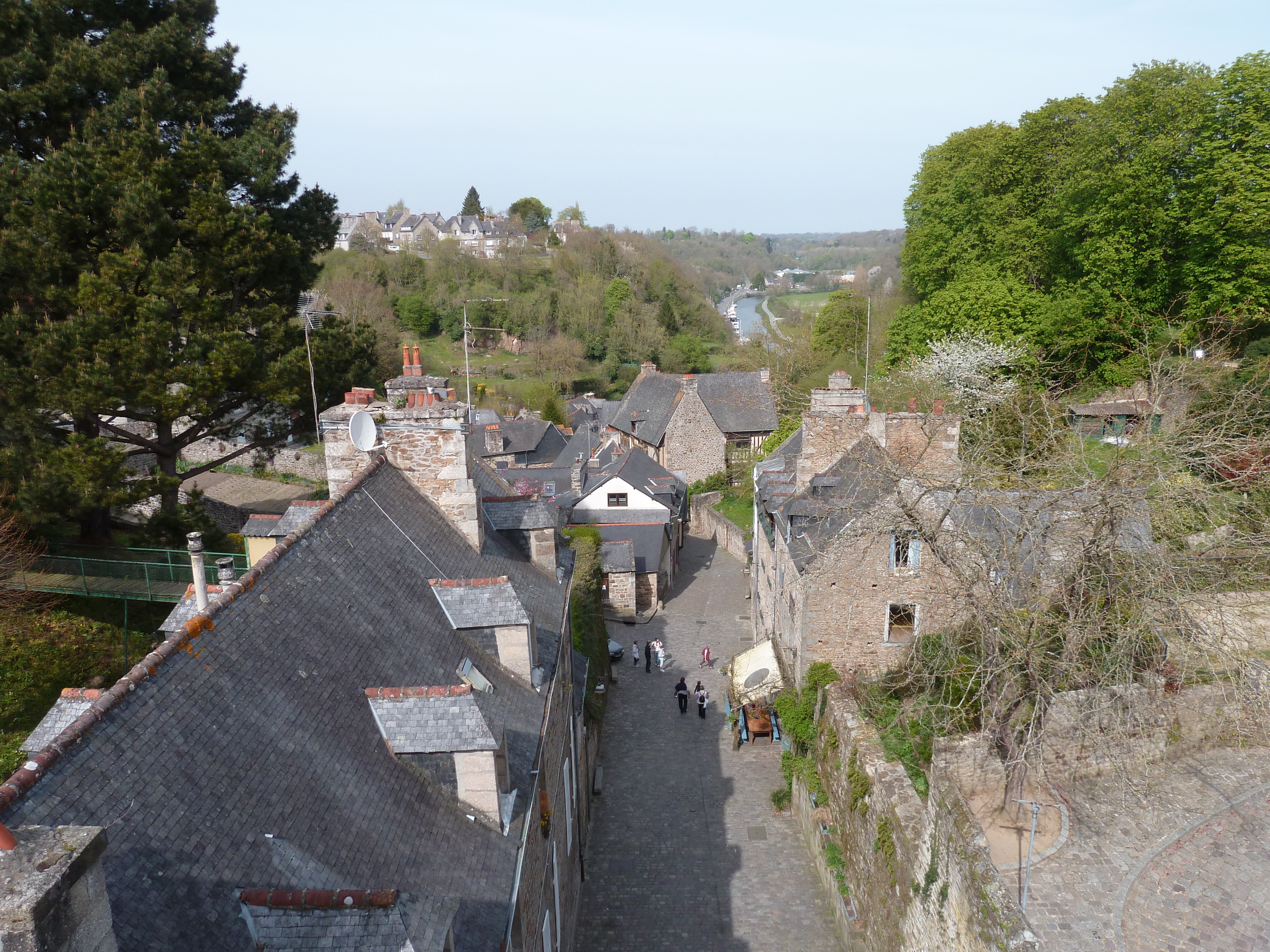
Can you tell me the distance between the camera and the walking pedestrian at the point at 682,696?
75.3ft

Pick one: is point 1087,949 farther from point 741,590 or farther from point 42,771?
point 741,590

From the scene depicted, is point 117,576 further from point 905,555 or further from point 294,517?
point 905,555

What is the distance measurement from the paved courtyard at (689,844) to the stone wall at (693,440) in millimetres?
22358

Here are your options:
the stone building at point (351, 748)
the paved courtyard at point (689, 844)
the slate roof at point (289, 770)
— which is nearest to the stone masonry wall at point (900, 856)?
the paved courtyard at point (689, 844)

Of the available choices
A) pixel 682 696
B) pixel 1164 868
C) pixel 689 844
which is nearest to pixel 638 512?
pixel 682 696

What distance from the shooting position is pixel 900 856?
1190 cm

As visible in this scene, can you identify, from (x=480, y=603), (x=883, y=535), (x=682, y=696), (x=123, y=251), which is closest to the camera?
(x=480, y=603)

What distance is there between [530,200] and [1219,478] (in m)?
119

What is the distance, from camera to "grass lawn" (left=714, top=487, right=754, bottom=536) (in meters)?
39.7

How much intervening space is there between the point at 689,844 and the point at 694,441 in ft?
105

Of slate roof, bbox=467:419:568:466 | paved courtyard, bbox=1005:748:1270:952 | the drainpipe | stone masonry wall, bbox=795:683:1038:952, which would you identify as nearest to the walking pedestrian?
stone masonry wall, bbox=795:683:1038:952

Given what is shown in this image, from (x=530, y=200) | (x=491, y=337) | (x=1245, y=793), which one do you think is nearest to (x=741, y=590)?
(x=1245, y=793)

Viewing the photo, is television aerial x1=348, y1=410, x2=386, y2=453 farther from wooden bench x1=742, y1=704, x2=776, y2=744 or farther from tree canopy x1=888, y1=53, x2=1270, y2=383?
tree canopy x1=888, y1=53, x2=1270, y2=383

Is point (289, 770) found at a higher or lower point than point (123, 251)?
lower
